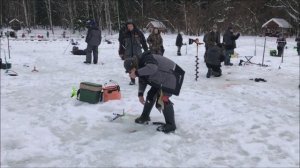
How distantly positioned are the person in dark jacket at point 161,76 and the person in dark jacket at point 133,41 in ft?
13.1

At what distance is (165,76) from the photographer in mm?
6438

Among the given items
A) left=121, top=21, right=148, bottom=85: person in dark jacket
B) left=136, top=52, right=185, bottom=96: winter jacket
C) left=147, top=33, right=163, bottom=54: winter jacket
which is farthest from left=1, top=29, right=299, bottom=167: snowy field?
left=147, top=33, right=163, bottom=54: winter jacket

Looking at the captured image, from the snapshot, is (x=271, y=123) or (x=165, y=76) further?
(x=271, y=123)

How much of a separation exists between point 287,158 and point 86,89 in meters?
4.81

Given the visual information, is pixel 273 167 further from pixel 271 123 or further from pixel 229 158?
pixel 271 123

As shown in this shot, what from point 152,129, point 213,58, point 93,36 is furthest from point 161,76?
point 93,36

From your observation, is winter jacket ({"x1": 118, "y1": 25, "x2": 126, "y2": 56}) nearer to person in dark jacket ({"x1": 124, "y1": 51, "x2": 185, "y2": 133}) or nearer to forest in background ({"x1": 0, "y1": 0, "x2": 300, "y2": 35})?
person in dark jacket ({"x1": 124, "y1": 51, "x2": 185, "y2": 133})

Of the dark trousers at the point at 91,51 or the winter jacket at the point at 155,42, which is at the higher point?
the winter jacket at the point at 155,42

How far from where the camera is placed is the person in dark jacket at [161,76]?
6.25 metres

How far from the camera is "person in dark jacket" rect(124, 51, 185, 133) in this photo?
6.25 metres

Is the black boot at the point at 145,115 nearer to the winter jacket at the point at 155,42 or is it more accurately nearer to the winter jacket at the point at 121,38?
the winter jacket at the point at 121,38

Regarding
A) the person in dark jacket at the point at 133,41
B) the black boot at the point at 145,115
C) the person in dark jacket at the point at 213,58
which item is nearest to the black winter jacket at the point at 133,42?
the person in dark jacket at the point at 133,41

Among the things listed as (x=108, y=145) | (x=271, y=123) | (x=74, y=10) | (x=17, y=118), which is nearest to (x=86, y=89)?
(x=17, y=118)

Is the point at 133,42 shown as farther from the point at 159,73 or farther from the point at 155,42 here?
the point at 159,73
